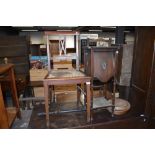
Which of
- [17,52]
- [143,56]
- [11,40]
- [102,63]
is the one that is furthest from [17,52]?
[143,56]

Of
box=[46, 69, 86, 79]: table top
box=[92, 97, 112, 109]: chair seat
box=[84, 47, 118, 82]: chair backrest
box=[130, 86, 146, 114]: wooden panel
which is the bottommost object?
box=[130, 86, 146, 114]: wooden panel

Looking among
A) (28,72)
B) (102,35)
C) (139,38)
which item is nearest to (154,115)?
(139,38)

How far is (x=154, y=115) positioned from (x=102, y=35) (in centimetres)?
661

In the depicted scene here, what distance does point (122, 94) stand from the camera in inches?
130

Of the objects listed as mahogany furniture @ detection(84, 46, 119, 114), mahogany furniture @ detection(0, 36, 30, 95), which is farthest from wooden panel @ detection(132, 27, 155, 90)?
mahogany furniture @ detection(0, 36, 30, 95)

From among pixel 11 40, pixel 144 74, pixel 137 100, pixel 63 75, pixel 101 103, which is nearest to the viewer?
pixel 63 75

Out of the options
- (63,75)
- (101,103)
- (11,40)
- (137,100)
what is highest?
(11,40)

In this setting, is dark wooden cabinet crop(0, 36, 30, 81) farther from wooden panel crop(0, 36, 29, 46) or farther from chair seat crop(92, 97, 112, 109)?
chair seat crop(92, 97, 112, 109)

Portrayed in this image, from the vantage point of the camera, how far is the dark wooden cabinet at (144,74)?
2551mm

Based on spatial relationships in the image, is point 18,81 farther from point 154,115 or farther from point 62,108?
point 154,115

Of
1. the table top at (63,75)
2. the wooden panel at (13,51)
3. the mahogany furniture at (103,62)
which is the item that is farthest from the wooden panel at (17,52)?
the mahogany furniture at (103,62)

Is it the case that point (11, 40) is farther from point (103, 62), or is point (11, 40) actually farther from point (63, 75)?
point (103, 62)

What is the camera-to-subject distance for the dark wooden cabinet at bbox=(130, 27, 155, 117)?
100 inches

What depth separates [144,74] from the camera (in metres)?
2.81
